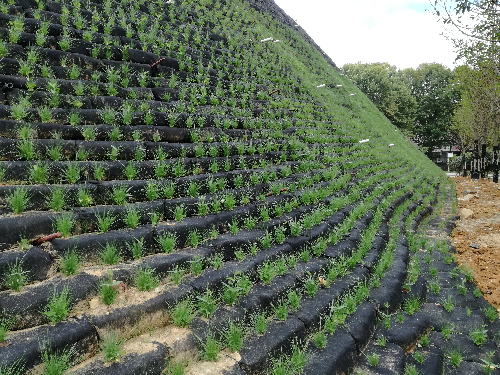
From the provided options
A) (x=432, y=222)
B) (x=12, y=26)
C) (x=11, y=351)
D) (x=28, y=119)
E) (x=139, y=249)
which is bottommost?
(x=432, y=222)

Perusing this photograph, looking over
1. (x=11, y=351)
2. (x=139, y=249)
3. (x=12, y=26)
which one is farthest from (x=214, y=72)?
(x=11, y=351)

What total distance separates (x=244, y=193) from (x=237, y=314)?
207cm

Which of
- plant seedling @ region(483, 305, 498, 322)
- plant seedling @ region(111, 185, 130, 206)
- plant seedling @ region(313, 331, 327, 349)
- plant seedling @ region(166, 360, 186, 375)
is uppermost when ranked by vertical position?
plant seedling @ region(111, 185, 130, 206)

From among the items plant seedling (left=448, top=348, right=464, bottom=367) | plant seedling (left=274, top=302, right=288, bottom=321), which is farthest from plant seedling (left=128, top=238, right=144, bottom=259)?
plant seedling (left=448, top=348, right=464, bottom=367)

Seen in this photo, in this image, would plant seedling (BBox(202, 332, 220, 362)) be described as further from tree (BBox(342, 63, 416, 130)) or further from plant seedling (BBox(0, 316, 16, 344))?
tree (BBox(342, 63, 416, 130))

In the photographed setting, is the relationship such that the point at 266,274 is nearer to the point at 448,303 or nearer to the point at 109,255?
the point at 109,255

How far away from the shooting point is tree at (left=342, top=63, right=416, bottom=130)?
136ft

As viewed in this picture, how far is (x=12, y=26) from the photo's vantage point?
4492 mm

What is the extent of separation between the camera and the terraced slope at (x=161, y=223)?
2.16 meters

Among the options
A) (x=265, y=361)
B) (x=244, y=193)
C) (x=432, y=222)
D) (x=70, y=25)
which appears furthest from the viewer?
(x=432, y=222)

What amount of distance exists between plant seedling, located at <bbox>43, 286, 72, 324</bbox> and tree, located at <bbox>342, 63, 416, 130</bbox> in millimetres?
44433

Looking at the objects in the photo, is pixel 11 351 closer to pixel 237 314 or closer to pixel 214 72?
pixel 237 314

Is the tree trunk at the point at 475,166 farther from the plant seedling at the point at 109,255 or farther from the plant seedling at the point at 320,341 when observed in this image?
the plant seedling at the point at 109,255

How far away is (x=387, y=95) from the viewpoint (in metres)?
41.7
